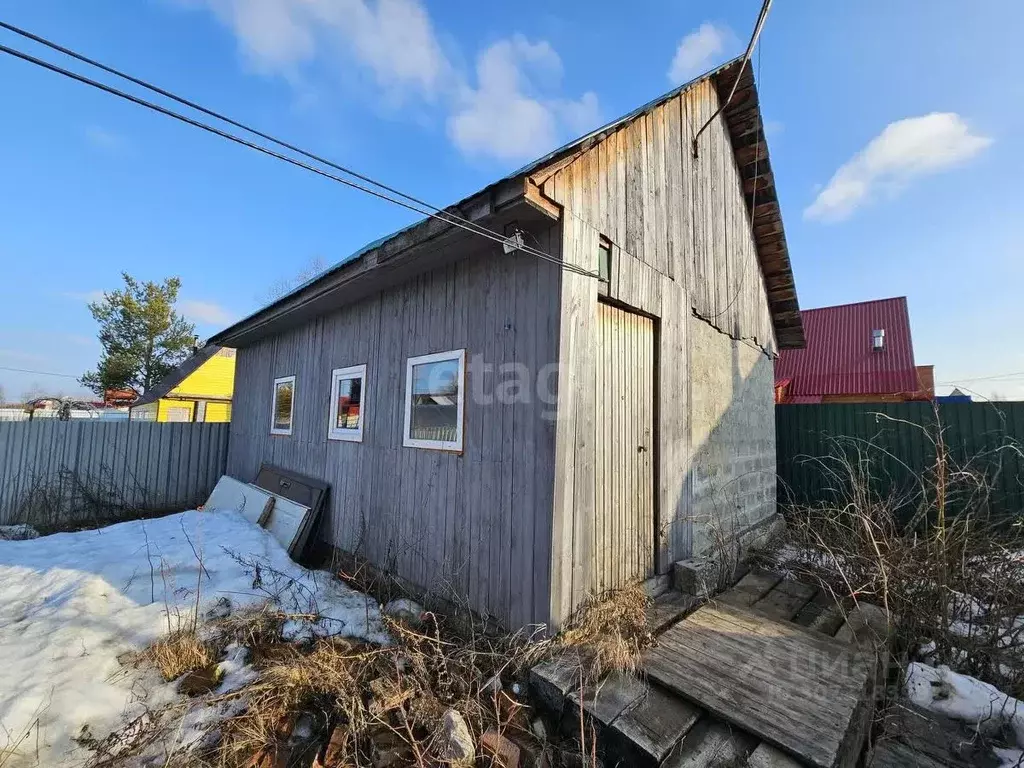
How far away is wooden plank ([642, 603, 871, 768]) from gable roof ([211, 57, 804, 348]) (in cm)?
316

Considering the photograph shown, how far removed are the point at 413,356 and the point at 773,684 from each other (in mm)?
3659

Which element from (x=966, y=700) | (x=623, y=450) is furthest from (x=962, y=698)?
(x=623, y=450)

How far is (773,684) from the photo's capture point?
2465mm

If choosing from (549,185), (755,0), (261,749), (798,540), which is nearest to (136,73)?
(549,185)

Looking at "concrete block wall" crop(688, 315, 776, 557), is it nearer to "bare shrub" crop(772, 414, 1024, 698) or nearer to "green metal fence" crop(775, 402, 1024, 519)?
"green metal fence" crop(775, 402, 1024, 519)

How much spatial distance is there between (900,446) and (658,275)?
6.00 metres

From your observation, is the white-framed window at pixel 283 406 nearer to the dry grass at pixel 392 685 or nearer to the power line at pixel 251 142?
the dry grass at pixel 392 685

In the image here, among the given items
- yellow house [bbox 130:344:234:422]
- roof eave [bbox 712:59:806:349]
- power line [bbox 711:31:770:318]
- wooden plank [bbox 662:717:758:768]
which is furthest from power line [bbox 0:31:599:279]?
yellow house [bbox 130:344:234:422]

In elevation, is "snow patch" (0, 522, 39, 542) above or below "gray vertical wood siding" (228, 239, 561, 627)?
below

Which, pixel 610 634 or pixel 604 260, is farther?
pixel 604 260

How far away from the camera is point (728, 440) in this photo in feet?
17.0

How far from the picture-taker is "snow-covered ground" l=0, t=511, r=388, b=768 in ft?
8.07

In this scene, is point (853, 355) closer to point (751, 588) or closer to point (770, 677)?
point (751, 588)

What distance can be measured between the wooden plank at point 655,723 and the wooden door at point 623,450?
87cm
